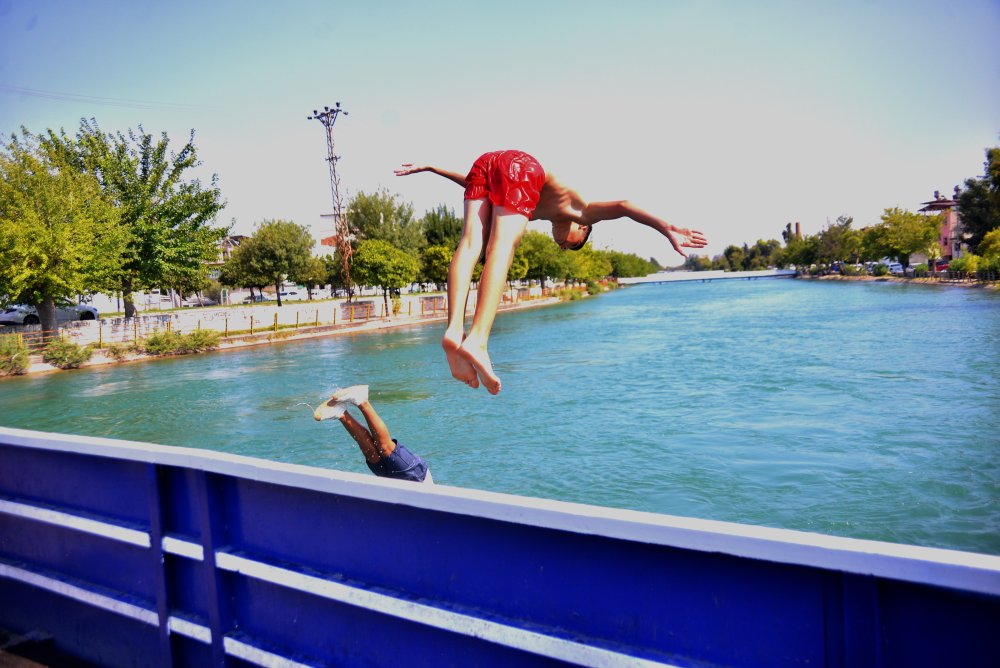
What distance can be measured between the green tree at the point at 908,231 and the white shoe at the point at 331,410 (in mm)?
82646

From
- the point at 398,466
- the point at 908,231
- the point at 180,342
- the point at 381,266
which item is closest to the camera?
the point at 398,466

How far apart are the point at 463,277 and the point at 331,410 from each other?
1813 millimetres

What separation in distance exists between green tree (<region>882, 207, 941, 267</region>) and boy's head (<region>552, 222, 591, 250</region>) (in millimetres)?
82933

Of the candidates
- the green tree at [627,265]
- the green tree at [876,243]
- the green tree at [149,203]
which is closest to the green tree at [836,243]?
the green tree at [876,243]

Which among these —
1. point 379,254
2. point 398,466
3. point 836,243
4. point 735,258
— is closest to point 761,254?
point 735,258

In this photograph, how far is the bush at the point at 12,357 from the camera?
25.2 m

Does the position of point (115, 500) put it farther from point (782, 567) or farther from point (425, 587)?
point (782, 567)

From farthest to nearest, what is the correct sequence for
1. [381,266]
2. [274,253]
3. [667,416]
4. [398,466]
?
[274,253] → [381,266] → [667,416] → [398,466]

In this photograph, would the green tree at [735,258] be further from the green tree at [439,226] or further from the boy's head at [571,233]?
the boy's head at [571,233]

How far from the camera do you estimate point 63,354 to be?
26.7 metres

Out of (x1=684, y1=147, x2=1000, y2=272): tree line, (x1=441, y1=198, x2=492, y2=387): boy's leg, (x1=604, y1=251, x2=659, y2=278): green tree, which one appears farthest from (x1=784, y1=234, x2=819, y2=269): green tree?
(x1=441, y1=198, x2=492, y2=387): boy's leg

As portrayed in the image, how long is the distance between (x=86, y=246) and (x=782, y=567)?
30.7 metres

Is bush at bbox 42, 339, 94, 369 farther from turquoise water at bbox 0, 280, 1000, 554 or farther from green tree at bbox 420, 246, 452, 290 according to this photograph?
green tree at bbox 420, 246, 452, 290

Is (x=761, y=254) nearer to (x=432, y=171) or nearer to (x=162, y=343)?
(x=162, y=343)
